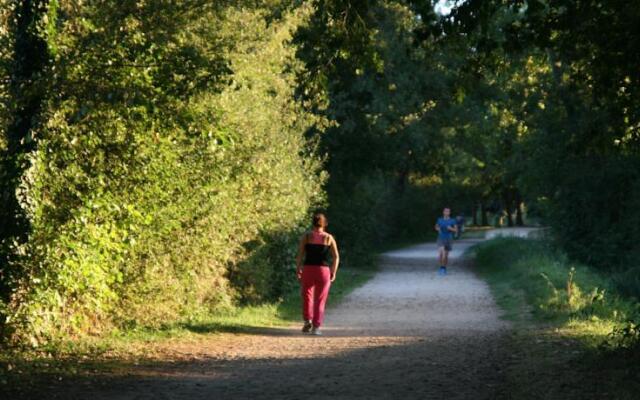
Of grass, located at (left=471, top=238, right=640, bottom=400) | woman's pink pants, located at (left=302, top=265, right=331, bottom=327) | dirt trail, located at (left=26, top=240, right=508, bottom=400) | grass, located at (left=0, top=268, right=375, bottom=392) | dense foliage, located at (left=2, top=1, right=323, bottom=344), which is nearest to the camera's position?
grass, located at (left=471, top=238, right=640, bottom=400)

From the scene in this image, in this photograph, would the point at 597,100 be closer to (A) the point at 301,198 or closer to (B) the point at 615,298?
(B) the point at 615,298

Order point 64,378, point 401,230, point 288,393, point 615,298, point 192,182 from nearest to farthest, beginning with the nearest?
point 288,393
point 64,378
point 192,182
point 615,298
point 401,230

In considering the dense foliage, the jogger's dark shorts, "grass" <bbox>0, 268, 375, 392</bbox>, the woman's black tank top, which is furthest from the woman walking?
the jogger's dark shorts

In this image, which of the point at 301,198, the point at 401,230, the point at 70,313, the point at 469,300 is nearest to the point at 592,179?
the point at 469,300

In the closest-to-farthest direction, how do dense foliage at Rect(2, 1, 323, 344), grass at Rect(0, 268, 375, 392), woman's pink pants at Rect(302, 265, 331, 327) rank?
grass at Rect(0, 268, 375, 392) < dense foliage at Rect(2, 1, 323, 344) < woman's pink pants at Rect(302, 265, 331, 327)

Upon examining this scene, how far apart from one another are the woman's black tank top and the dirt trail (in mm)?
1121

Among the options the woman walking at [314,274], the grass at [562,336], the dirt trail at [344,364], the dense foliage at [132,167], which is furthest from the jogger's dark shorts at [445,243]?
the woman walking at [314,274]

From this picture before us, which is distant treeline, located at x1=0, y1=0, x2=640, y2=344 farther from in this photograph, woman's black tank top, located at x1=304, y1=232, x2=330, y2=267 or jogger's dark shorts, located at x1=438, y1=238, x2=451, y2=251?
jogger's dark shorts, located at x1=438, y1=238, x2=451, y2=251

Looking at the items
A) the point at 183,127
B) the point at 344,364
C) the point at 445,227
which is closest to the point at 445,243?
the point at 445,227

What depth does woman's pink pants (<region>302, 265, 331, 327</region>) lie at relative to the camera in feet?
50.8

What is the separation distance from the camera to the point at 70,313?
12555 millimetres

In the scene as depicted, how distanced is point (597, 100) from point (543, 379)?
3374 millimetres

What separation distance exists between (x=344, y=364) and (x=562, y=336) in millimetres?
3778

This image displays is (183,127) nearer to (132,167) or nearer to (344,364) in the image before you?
(132,167)
